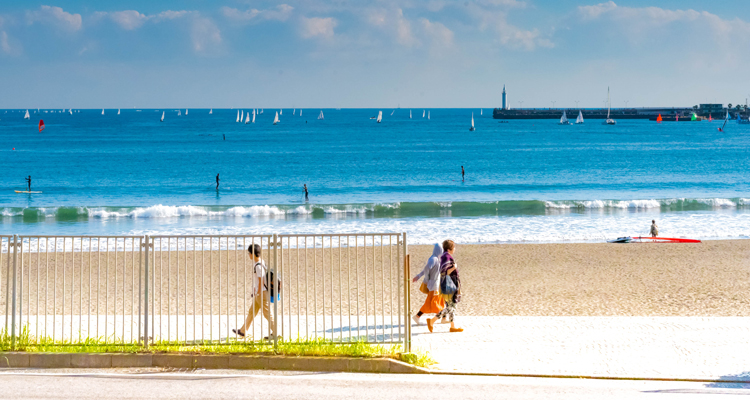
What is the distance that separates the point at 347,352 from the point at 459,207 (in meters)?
29.0

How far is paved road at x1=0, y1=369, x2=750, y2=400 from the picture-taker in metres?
7.43

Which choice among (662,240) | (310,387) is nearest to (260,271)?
(310,387)

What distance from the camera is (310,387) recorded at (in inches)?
305

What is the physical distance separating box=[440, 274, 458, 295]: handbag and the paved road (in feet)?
8.52

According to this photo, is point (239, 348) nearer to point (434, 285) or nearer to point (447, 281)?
point (434, 285)

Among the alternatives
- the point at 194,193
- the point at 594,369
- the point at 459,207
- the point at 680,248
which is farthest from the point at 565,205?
the point at 594,369

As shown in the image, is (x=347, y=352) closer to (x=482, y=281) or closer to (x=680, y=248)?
(x=482, y=281)

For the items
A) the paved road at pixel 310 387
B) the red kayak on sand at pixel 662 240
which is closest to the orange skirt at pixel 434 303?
the paved road at pixel 310 387

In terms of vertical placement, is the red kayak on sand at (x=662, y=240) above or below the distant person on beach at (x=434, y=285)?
below

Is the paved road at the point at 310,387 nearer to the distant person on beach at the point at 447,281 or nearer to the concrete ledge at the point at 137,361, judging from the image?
the concrete ledge at the point at 137,361

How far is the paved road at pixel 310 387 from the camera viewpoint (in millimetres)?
7426

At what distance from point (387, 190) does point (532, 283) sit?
3093 centimetres

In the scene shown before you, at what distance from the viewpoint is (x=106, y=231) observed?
28.9 meters

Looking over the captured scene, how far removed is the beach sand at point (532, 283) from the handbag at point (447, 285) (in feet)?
3.40
